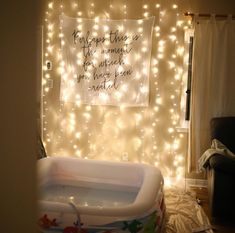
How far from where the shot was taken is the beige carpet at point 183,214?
9.24ft

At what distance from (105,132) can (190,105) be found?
1.08 metres

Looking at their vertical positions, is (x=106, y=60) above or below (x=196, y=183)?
above

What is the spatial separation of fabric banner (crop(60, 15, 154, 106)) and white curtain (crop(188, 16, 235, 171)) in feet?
1.86

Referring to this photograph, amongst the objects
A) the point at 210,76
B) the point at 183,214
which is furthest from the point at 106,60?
the point at 183,214

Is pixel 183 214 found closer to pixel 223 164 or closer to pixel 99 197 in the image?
pixel 223 164

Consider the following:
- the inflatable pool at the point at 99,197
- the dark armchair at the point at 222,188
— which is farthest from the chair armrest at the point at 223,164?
the inflatable pool at the point at 99,197

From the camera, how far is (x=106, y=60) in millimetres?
3867

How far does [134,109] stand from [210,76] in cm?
96

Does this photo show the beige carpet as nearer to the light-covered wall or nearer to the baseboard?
the baseboard

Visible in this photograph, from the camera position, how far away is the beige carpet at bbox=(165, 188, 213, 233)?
282 cm

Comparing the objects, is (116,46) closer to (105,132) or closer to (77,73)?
(77,73)

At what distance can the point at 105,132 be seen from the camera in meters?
3.99

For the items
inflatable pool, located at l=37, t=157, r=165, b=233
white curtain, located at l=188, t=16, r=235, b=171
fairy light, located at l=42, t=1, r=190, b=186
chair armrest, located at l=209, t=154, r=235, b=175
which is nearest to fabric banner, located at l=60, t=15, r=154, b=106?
fairy light, located at l=42, t=1, r=190, b=186

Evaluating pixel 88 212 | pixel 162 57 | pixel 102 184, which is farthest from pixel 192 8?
pixel 88 212
